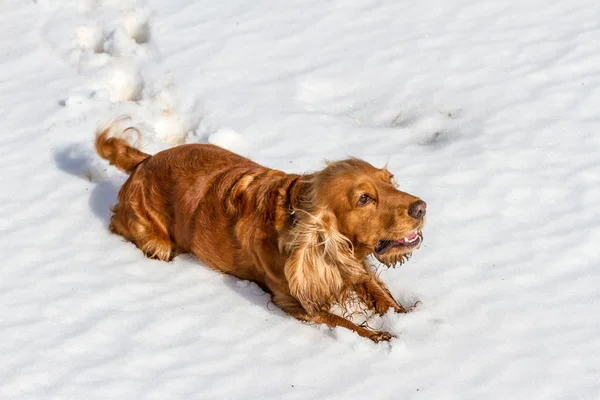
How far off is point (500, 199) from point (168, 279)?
6.53 ft

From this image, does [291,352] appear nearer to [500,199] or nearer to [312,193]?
[312,193]

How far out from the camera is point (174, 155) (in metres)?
4.26

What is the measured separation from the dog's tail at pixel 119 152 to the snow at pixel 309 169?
0.37 meters

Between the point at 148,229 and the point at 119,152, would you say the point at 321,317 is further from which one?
the point at 119,152

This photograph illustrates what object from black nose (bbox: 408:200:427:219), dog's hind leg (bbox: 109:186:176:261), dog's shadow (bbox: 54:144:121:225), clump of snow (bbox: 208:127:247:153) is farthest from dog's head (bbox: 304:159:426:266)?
dog's shadow (bbox: 54:144:121:225)

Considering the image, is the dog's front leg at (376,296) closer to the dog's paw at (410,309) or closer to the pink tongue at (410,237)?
the dog's paw at (410,309)

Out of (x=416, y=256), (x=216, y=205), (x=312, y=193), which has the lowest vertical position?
(x=416, y=256)

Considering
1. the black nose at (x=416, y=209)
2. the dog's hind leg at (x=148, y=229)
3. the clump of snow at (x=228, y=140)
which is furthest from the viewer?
the clump of snow at (x=228, y=140)

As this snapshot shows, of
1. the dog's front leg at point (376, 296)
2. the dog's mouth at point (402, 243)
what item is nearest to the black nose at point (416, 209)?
the dog's mouth at point (402, 243)

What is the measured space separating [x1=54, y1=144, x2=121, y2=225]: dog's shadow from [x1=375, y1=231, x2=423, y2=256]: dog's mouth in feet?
6.46

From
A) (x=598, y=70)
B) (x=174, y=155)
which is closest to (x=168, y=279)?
(x=174, y=155)

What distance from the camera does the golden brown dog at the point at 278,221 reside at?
11.3 ft

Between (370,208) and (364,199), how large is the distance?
0.17 ft

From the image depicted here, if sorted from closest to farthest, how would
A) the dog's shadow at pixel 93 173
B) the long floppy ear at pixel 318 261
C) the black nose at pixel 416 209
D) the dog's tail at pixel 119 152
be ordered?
the black nose at pixel 416 209 < the long floppy ear at pixel 318 261 < the dog's tail at pixel 119 152 < the dog's shadow at pixel 93 173
